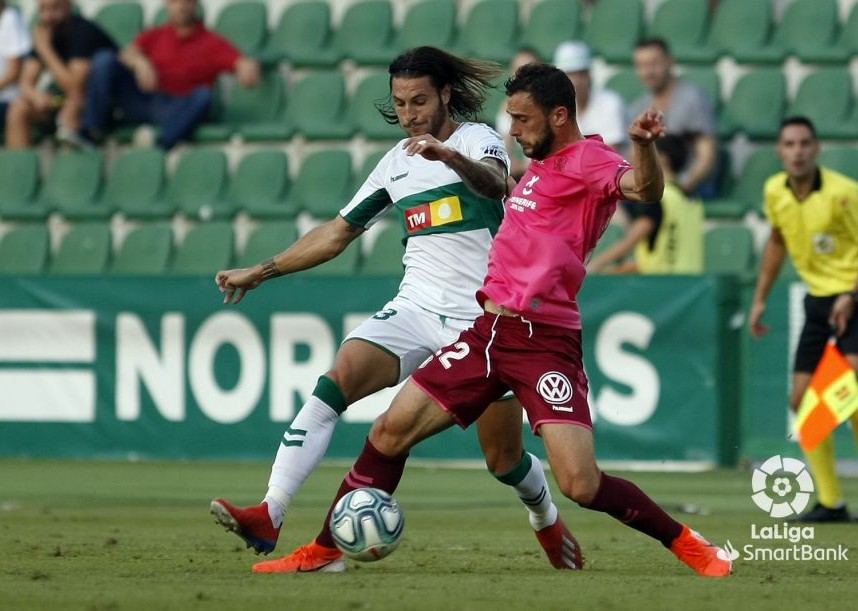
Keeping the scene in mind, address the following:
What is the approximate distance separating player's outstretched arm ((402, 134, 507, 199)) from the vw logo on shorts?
0.84 meters

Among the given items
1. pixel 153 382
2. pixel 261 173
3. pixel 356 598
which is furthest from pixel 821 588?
pixel 261 173

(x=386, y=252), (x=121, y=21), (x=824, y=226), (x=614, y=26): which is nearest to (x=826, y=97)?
(x=614, y=26)

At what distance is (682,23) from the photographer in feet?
49.8

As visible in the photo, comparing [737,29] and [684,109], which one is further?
[737,29]

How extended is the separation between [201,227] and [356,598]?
30.5 feet

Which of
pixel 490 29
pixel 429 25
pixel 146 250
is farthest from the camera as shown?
pixel 429 25

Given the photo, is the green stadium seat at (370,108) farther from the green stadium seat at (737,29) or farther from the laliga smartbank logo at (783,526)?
the laliga smartbank logo at (783,526)

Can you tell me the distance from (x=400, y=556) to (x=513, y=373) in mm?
1362

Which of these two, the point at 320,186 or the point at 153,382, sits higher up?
the point at 320,186

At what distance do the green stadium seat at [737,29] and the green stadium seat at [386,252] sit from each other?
10.5 feet

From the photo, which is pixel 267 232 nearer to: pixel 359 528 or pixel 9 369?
pixel 9 369

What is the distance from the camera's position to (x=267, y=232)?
14328 millimetres

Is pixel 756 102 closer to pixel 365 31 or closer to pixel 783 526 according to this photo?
pixel 365 31

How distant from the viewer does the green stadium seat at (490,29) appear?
15.5 m
